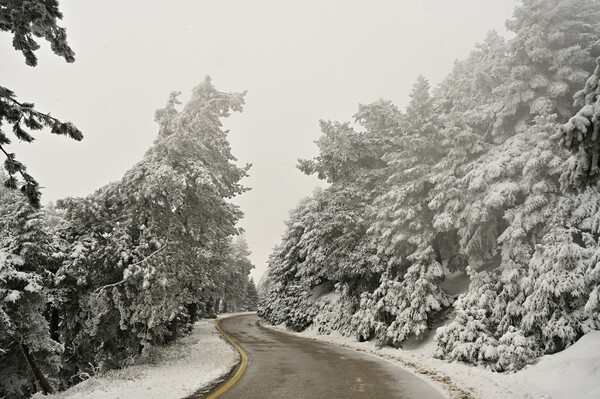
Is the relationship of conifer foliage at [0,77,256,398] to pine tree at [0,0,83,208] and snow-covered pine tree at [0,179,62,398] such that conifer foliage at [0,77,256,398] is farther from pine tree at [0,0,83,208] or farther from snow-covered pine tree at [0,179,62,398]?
pine tree at [0,0,83,208]

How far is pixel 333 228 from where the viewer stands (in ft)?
74.4

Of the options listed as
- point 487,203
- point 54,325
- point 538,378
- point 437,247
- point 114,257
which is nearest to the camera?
point 538,378

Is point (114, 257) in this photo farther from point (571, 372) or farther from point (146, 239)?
point (571, 372)

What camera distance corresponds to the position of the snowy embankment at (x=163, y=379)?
8.03m

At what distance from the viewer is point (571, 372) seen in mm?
8250

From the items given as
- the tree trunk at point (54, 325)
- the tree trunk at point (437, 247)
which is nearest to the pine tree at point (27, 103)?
the tree trunk at point (54, 325)

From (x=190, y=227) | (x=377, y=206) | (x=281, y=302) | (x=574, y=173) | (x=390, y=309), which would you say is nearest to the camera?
(x=574, y=173)

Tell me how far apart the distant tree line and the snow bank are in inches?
29.7

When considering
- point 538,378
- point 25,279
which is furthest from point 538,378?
point 25,279

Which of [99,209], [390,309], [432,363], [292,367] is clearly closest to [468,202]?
[390,309]

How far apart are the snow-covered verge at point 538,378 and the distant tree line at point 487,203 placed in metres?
0.80

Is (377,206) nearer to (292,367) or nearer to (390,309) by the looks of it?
(390,309)

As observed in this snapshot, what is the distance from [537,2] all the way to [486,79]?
356cm

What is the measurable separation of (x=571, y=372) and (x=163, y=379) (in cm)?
957
